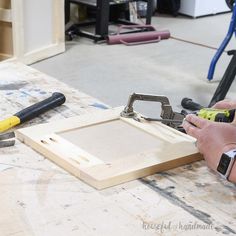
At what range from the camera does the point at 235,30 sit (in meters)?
3.22

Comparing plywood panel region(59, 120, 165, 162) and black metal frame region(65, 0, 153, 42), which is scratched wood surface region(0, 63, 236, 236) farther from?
black metal frame region(65, 0, 153, 42)

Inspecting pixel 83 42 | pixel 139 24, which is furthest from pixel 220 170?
pixel 139 24

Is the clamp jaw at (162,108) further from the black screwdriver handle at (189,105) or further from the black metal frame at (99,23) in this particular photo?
the black metal frame at (99,23)

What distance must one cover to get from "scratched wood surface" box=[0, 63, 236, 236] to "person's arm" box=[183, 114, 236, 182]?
0.04 m

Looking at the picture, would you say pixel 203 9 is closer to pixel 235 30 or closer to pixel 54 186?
pixel 235 30

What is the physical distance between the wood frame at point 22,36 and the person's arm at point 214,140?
2.35m

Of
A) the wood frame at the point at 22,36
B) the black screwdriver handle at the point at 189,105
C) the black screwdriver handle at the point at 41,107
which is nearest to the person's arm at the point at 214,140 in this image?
the black screwdriver handle at the point at 41,107

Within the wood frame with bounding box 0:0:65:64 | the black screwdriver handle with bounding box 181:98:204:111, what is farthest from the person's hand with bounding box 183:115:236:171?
the wood frame with bounding box 0:0:65:64

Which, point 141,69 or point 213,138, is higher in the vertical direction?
point 213,138

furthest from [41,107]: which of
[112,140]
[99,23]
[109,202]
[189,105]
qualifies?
[99,23]

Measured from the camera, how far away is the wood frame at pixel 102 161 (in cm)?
93

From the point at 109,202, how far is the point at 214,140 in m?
0.24

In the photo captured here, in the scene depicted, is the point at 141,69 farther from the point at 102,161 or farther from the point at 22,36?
the point at 102,161

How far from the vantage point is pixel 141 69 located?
11.3 feet
